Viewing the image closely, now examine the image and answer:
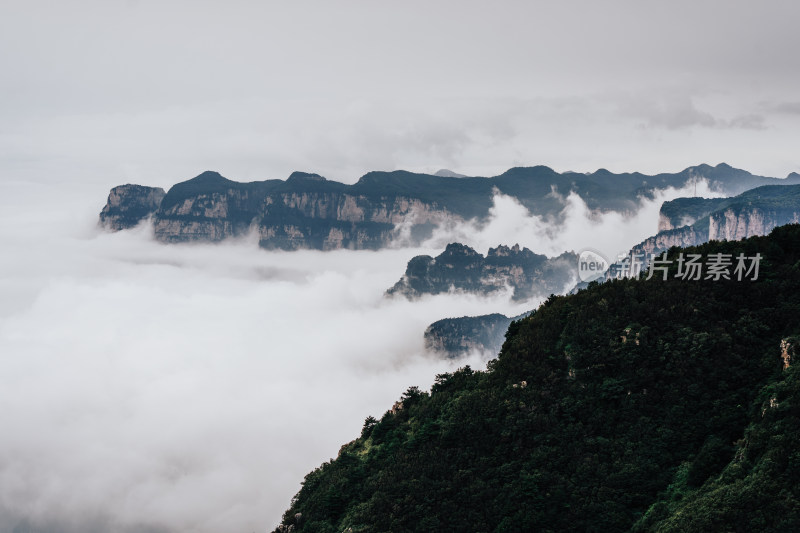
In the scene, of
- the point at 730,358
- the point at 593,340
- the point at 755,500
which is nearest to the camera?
the point at 755,500

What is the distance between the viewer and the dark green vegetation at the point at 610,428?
68.9 m

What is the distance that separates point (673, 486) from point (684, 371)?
1519 cm

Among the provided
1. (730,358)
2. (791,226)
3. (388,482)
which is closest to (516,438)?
(388,482)

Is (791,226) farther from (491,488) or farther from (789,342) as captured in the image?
(491,488)

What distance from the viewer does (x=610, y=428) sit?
3214 inches

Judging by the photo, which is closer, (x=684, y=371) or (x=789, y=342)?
(x=789, y=342)

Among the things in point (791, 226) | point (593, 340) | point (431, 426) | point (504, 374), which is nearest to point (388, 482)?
point (431, 426)

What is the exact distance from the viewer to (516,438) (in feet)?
273

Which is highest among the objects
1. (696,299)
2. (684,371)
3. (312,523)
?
(696,299)

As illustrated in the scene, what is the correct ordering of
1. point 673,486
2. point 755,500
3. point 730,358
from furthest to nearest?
point 730,358, point 673,486, point 755,500

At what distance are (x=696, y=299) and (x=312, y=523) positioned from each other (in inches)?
1914

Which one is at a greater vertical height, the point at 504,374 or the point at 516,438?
the point at 504,374

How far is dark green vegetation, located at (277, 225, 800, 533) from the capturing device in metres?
68.9

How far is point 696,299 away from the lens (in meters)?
90.7
